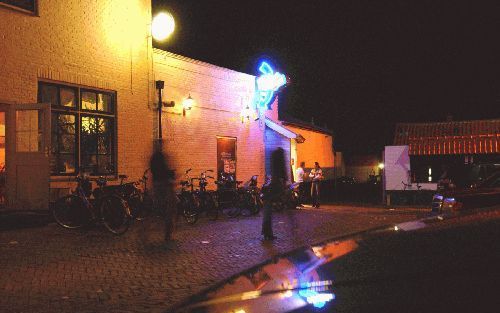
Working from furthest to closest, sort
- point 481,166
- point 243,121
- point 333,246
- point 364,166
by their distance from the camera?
point 364,166 → point 243,121 → point 481,166 → point 333,246

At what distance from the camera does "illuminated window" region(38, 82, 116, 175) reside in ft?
40.9

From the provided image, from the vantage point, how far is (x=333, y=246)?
3.01 metres

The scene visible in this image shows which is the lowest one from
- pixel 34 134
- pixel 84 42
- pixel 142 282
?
pixel 142 282

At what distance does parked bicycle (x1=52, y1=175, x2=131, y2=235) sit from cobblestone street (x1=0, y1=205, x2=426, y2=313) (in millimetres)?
253

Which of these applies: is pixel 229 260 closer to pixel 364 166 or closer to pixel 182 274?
pixel 182 274

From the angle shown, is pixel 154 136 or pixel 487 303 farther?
pixel 154 136

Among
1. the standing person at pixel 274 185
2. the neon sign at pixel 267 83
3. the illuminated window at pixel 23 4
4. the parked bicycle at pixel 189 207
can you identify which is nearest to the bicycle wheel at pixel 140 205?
the parked bicycle at pixel 189 207

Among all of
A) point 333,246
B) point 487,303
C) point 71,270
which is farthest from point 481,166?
point 487,303

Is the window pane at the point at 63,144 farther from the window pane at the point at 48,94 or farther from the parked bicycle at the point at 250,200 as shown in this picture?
the parked bicycle at the point at 250,200

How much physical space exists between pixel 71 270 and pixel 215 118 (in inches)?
412

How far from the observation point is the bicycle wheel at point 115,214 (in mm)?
10614

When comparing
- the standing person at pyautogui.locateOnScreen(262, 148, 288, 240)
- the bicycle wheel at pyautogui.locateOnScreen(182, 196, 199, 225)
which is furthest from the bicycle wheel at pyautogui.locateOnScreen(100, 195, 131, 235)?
the standing person at pyautogui.locateOnScreen(262, 148, 288, 240)

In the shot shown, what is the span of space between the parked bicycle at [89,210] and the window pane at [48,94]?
237 centimetres

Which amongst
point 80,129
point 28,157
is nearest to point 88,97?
point 80,129
